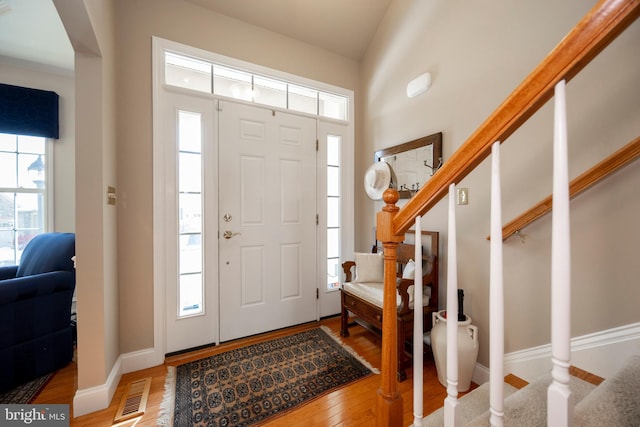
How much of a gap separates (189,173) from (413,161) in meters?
1.95

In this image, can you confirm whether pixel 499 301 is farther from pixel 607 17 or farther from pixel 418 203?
pixel 607 17

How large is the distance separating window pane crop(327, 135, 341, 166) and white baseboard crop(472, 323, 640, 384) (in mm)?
2207

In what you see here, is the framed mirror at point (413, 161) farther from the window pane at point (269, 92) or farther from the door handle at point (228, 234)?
the door handle at point (228, 234)

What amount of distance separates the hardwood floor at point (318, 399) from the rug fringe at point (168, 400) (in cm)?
3

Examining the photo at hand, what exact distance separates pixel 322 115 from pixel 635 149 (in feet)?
7.48

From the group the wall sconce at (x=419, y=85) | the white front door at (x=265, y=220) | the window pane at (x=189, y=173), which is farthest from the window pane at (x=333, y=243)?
the wall sconce at (x=419, y=85)

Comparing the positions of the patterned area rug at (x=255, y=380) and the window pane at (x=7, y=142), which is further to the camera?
the window pane at (x=7, y=142)

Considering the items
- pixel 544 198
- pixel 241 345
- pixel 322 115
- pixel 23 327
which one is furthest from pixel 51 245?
pixel 544 198

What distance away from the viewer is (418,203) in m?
0.84

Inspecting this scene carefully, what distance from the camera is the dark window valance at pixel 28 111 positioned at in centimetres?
247

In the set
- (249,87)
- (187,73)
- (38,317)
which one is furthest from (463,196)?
(38,317)

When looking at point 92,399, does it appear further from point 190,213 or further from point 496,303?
point 496,303

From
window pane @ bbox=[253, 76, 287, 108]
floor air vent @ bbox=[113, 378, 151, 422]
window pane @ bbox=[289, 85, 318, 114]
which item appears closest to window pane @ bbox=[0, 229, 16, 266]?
floor air vent @ bbox=[113, 378, 151, 422]

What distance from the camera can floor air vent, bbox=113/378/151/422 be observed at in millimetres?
1490
